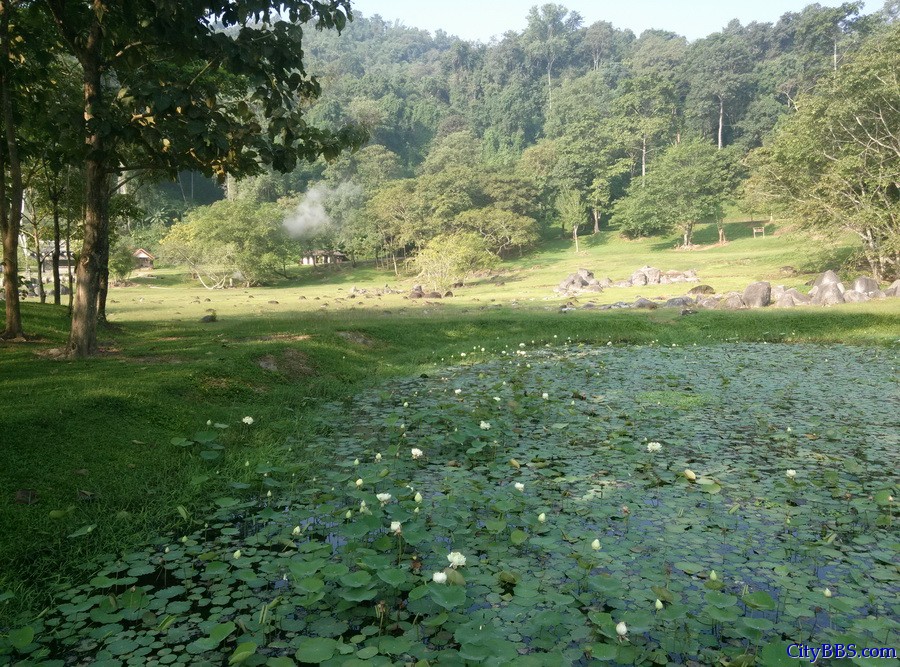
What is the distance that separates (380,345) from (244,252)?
37049mm

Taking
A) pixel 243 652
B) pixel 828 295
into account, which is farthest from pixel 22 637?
pixel 828 295

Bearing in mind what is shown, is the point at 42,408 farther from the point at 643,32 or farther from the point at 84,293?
the point at 643,32

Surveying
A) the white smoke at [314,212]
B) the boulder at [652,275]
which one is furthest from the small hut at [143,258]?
the boulder at [652,275]

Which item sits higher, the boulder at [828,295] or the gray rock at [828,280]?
the gray rock at [828,280]

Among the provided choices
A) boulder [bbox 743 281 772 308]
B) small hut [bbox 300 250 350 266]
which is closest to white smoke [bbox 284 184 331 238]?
small hut [bbox 300 250 350 266]

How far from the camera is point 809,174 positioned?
110 feet

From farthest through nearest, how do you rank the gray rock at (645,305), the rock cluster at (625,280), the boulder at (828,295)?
the rock cluster at (625,280) → the gray rock at (645,305) → the boulder at (828,295)

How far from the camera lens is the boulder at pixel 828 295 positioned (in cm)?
2470

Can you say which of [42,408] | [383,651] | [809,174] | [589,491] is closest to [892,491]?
[589,491]

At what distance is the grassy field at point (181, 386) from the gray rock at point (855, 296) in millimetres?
2237

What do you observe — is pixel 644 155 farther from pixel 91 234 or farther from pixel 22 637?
pixel 22 637

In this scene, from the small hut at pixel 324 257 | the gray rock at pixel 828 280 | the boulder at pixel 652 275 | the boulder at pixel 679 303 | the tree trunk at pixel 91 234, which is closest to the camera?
the tree trunk at pixel 91 234

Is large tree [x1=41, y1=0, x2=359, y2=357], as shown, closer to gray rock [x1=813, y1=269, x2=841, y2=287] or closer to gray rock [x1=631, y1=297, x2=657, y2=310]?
gray rock [x1=631, y1=297, x2=657, y2=310]

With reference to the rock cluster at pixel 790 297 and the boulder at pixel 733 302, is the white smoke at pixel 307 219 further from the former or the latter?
the boulder at pixel 733 302
